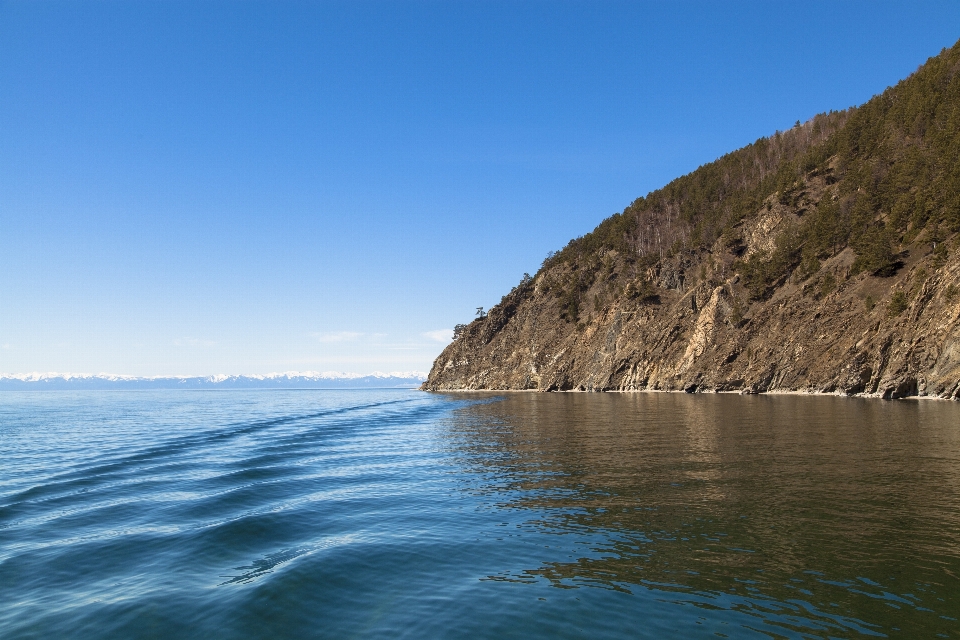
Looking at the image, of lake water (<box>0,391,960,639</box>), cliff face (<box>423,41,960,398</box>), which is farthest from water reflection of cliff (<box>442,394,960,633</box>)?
cliff face (<box>423,41,960,398</box>)

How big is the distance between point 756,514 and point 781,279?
90463 mm

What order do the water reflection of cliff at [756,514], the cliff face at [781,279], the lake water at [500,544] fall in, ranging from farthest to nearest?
the cliff face at [781,279] → the water reflection of cliff at [756,514] → the lake water at [500,544]

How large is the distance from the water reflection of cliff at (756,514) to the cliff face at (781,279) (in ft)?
126

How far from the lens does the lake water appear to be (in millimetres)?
9109

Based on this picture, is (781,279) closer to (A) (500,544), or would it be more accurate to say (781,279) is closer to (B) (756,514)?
(B) (756,514)

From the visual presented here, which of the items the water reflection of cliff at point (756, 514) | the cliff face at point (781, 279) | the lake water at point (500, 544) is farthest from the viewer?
the cliff face at point (781, 279)

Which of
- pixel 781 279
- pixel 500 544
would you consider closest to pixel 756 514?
pixel 500 544

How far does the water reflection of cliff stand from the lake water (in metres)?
0.08

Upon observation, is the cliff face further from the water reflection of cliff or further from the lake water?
the lake water

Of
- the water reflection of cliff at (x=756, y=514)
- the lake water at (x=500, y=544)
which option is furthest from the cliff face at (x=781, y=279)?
the lake water at (x=500, y=544)

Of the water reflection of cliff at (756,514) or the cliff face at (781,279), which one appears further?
the cliff face at (781,279)

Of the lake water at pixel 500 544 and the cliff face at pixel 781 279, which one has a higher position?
the cliff face at pixel 781 279

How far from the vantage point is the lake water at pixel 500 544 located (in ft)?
29.9

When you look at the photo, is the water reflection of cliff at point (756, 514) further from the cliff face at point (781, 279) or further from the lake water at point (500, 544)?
the cliff face at point (781, 279)
